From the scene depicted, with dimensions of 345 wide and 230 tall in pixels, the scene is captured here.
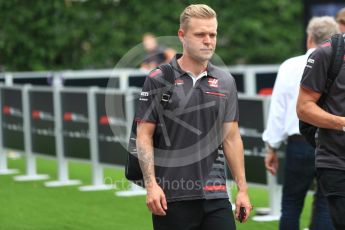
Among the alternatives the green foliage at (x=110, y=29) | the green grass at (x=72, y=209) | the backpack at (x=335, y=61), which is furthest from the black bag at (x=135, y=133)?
the green foliage at (x=110, y=29)

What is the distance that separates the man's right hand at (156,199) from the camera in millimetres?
5488

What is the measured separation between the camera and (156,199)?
548 cm

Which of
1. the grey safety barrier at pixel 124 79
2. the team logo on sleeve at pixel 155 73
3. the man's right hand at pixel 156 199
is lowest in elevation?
the grey safety barrier at pixel 124 79

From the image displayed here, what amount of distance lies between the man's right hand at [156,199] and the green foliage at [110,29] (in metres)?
23.0

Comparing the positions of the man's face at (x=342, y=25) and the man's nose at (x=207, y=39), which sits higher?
the man's nose at (x=207, y=39)

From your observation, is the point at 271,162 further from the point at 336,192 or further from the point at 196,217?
the point at 196,217

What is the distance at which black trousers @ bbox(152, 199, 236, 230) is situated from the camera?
221 inches

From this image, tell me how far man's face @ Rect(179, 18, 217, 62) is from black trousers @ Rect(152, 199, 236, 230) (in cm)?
83

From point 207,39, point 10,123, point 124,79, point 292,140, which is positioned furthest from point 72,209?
point 207,39

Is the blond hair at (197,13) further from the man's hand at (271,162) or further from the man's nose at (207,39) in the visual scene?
the man's hand at (271,162)

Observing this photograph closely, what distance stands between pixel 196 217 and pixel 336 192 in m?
0.89

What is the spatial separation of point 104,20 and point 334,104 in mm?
24631

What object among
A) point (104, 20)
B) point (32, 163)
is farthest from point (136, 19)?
point (32, 163)

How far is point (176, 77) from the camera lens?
223 inches
